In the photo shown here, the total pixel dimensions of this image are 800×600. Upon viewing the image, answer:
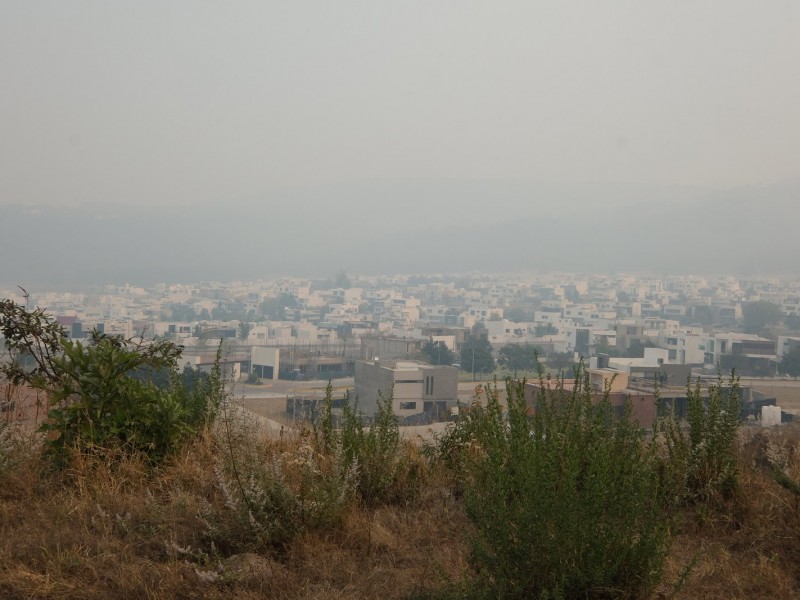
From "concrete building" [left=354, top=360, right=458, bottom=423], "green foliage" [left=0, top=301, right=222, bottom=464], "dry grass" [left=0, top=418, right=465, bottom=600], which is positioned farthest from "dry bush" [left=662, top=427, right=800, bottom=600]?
"concrete building" [left=354, top=360, right=458, bottom=423]

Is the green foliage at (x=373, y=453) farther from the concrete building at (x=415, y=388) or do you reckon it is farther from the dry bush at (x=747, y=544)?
the concrete building at (x=415, y=388)

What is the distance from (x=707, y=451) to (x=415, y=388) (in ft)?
18.7

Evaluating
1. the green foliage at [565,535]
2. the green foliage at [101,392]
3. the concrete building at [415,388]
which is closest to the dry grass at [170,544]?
the green foliage at [101,392]

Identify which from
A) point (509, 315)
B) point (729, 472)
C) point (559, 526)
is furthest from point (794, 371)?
point (509, 315)

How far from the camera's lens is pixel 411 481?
16.4 ft

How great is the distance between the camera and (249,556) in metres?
3.67

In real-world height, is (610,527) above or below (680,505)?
above

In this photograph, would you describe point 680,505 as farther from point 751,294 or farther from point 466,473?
point 751,294

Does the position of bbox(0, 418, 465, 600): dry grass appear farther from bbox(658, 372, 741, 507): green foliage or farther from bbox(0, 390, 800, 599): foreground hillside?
bbox(658, 372, 741, 507): green foliage

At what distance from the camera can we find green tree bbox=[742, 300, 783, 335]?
107ft

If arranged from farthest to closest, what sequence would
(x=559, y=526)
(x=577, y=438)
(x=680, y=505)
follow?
(x=680, y=505) < (x=577, y=438) < (x=559, y=526)

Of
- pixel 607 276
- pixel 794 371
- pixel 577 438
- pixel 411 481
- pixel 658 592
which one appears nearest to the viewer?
pixel 658 592

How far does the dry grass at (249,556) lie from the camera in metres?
3.45

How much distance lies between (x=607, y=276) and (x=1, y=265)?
166 feet
